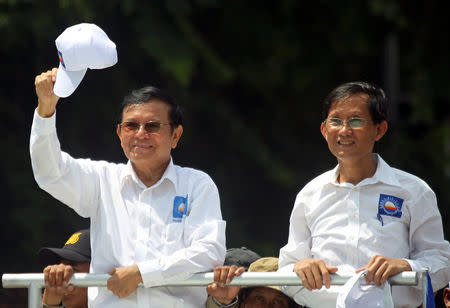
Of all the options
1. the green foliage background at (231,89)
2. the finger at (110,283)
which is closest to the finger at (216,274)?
the finger at (110,283)

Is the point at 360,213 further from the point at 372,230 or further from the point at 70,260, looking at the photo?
the point at 70,260

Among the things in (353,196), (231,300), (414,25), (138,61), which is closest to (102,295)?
(231,300)

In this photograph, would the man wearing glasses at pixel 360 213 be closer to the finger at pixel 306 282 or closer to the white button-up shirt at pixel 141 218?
the finger at pixel 306 282

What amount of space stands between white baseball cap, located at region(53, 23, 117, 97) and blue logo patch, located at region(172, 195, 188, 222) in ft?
2.16

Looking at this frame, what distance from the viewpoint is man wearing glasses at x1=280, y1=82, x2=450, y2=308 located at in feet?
12.8

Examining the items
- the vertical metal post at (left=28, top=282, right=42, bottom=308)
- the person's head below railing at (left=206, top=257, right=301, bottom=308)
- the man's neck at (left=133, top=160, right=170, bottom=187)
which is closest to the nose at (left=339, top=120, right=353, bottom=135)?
the person's head below railing at (left=206, top=257, right=301, bottom=308)

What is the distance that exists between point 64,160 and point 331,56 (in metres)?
4.48

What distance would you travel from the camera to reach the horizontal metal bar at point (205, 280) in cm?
361

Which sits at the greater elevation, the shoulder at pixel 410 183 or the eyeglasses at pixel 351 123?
the eyeglasses at pixel 351 123

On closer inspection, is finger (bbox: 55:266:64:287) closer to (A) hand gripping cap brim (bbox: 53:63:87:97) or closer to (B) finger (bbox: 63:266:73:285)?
(B) finger (bbox: 63:266:73:285)

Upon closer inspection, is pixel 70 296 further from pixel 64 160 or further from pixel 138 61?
pixel 138 61

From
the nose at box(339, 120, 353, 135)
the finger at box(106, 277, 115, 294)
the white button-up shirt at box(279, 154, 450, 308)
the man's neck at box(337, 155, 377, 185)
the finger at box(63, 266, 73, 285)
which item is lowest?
the finger at box(106, 277, 115, 294)

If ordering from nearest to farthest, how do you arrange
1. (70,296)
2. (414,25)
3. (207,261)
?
(207,261), (70,296), (414,25)

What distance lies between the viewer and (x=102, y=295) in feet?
13.0
